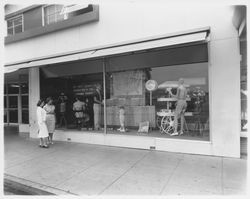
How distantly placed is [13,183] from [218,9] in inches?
260

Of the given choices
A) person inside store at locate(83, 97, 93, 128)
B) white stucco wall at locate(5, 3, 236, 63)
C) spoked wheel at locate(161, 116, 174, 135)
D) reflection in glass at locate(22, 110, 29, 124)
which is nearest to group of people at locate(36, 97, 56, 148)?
person inside store at locate(83, 97, 93, 128)

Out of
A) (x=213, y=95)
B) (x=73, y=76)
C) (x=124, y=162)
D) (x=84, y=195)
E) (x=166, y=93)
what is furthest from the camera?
(x=73, y=76)

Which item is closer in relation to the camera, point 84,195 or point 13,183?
point 84,195

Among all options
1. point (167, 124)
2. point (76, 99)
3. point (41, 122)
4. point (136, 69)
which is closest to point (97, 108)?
point (76, 99)

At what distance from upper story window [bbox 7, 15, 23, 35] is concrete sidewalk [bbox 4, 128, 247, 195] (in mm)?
6202

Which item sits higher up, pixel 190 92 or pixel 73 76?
pixel 73 76

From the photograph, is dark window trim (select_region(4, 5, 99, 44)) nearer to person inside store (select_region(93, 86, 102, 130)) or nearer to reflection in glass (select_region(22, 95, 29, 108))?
person inside store (select_region(93, 86, 102, 130))

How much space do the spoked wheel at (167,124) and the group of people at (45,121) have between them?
4.08 m

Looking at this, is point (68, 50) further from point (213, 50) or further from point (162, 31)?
point (213, 50)

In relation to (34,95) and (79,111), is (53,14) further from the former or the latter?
(79,111)

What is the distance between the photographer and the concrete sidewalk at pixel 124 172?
343 centimetres

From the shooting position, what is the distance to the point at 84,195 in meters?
3.29

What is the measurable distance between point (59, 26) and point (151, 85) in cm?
432

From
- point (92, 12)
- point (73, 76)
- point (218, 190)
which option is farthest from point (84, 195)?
point (92, 12)
